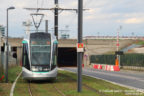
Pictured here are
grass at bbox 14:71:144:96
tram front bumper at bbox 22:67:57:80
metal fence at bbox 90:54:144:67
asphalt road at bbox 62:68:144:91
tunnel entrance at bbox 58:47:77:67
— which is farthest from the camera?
tunnel entrance at bbox 58:47:77:67

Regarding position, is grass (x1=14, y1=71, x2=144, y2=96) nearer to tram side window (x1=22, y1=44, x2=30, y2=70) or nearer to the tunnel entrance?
tram side window (x1=22, y1=44, x2=30, y2=70)

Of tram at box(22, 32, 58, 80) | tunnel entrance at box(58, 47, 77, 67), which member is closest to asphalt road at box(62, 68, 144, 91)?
tram at box(22, 32, 58, 80)

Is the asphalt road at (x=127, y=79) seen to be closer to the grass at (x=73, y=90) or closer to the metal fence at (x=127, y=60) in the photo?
the grass at (x=73, y=90)

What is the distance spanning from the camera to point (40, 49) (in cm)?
2359

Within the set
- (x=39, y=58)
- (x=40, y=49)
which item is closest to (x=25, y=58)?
(x=39, y=58)

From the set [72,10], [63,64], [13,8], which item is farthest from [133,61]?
[63,64]

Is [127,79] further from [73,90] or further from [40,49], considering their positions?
[73,90]

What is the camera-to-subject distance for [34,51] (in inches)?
925

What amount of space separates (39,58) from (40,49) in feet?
2.06

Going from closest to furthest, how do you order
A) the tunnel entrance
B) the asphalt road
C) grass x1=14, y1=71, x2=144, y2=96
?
1. grass x1=14, y1=71, x2=144, y2=96
2. the asphalt road
3. the tunnel entrance

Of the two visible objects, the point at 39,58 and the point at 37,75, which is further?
the point at 39,58

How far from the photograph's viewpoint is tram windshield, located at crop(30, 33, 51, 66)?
76.6ft

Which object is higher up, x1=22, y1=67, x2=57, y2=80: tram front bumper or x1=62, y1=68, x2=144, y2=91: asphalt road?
x1=22, y1=67, x2=57, y2=80: tram front bumper

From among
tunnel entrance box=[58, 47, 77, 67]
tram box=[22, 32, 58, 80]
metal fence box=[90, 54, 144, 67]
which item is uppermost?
tram box=[22, 32, 58, 80]
